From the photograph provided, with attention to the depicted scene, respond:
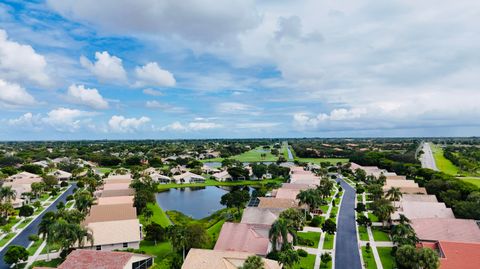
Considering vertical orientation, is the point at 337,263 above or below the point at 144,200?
below

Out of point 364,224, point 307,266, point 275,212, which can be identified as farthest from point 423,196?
point 307,266

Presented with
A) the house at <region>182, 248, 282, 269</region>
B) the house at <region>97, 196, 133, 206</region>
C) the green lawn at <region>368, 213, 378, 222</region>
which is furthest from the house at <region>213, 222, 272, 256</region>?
the house at <region>97, 196, 133, 206</region>

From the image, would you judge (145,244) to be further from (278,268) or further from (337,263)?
(337,263)

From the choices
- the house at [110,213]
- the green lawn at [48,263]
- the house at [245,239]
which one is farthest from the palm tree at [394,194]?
the green lawn at [48,263]

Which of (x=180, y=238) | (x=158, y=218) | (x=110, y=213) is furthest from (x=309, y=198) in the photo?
(x=110, y=213)

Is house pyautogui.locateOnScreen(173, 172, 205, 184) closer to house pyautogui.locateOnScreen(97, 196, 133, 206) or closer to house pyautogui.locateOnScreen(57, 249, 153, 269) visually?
house pyautogui.locateOnScreen(97, 196, 133, 206)
